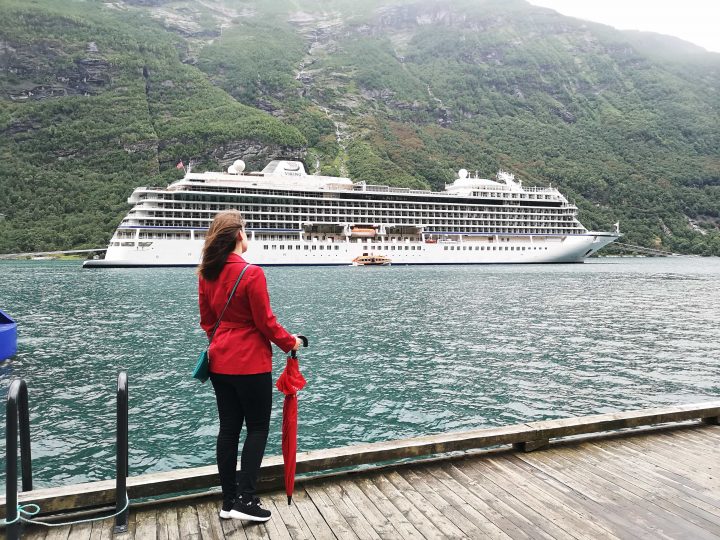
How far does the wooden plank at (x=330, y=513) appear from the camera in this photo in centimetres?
362

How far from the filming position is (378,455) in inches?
176

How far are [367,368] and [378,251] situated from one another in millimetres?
62404

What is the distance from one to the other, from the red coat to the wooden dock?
1.17 meters

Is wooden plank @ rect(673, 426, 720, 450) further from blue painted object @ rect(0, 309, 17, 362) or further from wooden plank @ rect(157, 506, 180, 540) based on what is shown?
blue painted object @ rect(0, 309, 17, 362)

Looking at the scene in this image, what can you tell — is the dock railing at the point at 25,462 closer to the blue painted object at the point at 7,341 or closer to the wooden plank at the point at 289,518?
the wooden plank at the point at 289,518

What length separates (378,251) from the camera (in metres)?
75.4

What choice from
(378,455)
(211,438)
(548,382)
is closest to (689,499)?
(378,455)

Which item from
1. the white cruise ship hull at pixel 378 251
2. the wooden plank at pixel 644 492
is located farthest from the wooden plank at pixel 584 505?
the white cruise ship hull at pixel 378 251

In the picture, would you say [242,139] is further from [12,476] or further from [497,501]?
[12,476]

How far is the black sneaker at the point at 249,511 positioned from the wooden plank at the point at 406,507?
1.01m

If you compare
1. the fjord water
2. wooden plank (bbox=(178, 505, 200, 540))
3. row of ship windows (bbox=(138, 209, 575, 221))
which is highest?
row of ship windows (bbox=(138, 209, 575, 221))

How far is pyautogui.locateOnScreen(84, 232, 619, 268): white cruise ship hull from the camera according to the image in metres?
63.3

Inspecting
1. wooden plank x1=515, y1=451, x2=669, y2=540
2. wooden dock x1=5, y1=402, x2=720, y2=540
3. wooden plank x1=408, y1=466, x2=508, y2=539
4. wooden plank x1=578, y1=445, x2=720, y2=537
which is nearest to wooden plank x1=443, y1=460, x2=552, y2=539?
wooden dock x1=5, y1=402, x2=720, y2=540

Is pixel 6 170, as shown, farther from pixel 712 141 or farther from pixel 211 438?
pixel 712 141
